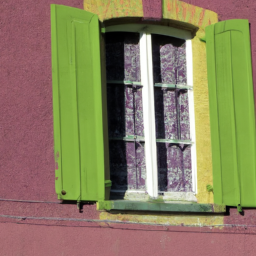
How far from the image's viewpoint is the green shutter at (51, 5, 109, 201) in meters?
5.20

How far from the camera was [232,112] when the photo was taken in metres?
5.72

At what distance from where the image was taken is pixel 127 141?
18.8 ft

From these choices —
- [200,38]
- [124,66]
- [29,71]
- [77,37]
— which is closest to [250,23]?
[200,38]

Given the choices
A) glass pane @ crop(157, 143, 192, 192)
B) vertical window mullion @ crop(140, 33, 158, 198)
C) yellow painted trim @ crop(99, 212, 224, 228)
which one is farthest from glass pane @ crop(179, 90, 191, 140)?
yellow painted trim @ crop(99, 212, 224, 228)

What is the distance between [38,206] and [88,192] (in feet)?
1.27

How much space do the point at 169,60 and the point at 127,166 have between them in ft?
3.38

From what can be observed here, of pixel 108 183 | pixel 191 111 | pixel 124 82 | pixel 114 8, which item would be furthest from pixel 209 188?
pixel 114 8

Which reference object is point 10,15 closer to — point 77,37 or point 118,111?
point 77,37

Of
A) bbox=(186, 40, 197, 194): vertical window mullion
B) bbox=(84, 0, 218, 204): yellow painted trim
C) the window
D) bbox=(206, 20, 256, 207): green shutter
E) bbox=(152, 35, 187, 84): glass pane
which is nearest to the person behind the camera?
the window

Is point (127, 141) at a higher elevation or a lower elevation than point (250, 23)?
lower

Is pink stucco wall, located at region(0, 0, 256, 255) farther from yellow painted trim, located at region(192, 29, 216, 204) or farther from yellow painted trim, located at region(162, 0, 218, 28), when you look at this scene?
yellow painted trim, located at region(162, 0, 218, 28)

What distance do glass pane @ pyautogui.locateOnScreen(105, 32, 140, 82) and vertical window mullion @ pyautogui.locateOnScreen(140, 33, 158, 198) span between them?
0.19 feet

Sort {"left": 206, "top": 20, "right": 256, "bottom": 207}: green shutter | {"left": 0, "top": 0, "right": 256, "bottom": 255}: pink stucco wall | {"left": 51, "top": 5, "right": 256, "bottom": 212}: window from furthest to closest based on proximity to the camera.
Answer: {"left": 206, "top": 20, "right": 256, "bottom": 207}: green shutter, {"left": 51, "top": 5, "right": 256, "bottom": 212}: window, {"left": 0, "top": 0, "right": 256, "bottom": 255}: pink stucco wall

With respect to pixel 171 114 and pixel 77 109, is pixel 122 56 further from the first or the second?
pixel 77 109
